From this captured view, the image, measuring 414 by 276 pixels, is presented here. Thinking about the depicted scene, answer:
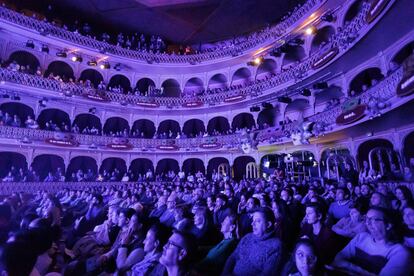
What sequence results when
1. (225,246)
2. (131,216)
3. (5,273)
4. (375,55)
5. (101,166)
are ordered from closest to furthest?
1. (5,273)
2. (225,246)
3. (131,216)
4. (375,55)
5. (101,166)

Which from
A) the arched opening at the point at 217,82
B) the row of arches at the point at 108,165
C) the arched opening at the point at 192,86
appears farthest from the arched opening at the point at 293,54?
the row of arches at the point at 108,165

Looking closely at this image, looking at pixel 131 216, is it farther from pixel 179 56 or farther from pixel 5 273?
pixel 179 56

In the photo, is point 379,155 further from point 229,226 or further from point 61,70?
point 61,70

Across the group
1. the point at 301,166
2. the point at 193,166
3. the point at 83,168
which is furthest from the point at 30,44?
the point at 301,166

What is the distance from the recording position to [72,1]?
19.6m

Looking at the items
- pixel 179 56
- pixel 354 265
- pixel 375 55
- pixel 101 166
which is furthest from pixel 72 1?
pixel 354 265

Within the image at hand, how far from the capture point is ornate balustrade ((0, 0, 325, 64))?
51.8 feet

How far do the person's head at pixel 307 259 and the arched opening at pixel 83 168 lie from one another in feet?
64.7

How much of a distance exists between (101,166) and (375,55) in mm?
21327

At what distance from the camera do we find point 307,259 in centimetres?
209

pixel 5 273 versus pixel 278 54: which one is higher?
pixel 278 54

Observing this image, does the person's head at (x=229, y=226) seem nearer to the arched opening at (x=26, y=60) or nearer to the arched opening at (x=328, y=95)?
the arched opening at (x=328, y=95)

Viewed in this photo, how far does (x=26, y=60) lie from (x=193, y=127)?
1502 cm

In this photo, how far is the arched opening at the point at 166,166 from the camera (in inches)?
924
